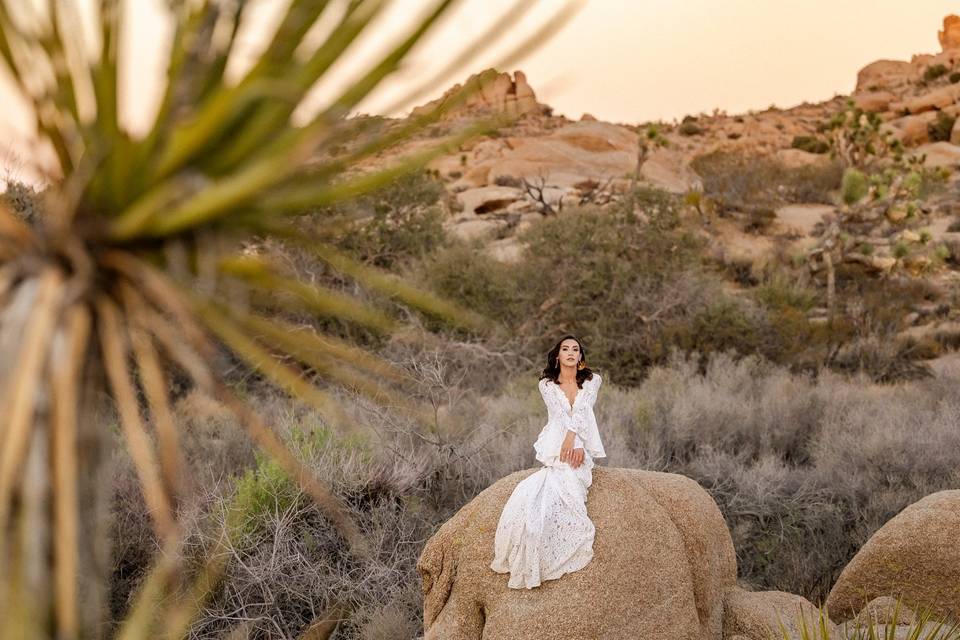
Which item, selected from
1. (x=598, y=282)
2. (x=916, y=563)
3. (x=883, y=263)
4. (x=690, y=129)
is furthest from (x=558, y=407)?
(x=690, y=129)

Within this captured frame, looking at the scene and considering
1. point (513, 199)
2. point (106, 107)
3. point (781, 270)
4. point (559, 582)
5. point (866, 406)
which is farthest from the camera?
point (513, 199)

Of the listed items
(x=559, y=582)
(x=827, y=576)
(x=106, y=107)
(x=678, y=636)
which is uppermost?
(x=106, y=107)

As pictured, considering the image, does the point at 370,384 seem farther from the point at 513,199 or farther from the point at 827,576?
the point at 513,199

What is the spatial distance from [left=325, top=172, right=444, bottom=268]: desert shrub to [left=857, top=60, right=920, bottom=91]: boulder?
179 ft

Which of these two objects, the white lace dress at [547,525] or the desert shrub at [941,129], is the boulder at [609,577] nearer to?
the white lace dress at [547,525]

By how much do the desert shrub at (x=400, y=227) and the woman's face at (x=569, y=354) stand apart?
1132cm

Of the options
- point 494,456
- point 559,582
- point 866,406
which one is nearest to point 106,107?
point 559,582

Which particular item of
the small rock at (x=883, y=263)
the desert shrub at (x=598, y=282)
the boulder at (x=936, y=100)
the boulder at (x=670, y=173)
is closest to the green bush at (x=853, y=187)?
the small rock at (x=883, y=263)

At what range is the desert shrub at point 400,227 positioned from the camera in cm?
1759

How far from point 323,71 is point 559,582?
4.35 m

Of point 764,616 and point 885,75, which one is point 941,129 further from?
point 764,616

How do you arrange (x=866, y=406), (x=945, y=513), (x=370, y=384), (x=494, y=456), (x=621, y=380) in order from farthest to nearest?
(x=621, y=380) < (x=866, y=406) < (x=494, y=456) < (x=945, y=513) < (x=370, y=384)

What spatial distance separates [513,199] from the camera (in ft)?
99.8

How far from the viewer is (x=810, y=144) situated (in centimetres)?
4631
